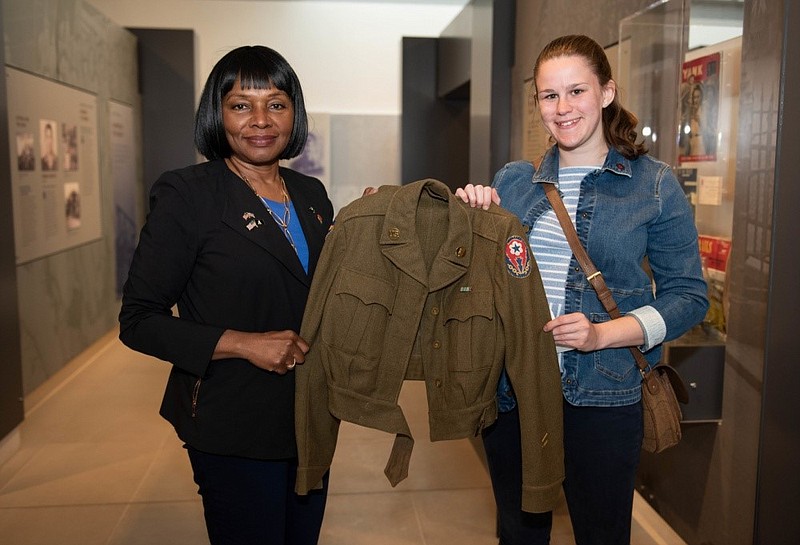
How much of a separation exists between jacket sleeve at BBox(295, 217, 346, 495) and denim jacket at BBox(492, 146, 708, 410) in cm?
57

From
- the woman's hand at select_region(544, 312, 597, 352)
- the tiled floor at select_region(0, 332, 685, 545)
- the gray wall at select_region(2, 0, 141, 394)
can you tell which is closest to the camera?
the woman's hand at select_region(544, 312, 597, 352)

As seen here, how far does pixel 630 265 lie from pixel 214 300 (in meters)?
0.98

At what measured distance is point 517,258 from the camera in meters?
1.79

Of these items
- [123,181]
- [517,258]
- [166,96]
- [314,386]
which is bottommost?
[314,386]

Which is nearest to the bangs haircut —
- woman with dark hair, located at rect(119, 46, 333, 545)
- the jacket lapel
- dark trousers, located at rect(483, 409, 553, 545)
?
woman with dark hair, located at rect(119, 46, 333, 545)

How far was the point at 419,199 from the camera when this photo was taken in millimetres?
1908

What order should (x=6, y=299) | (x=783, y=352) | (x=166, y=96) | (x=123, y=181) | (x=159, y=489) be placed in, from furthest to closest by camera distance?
(x=166, y=96) → (x=123, y=181) → (x=6, y=299) → (x=159, y=489) → (x=783, y=352)

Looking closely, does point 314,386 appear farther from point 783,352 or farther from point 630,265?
point 783,352

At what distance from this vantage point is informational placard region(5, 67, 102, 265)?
5102mm

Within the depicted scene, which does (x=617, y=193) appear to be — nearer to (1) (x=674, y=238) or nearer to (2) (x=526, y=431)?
(1) (x=674, y=238)

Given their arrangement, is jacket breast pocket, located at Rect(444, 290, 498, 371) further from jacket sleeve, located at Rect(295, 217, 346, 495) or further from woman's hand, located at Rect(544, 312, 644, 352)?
jacket sleeve, located at Rect(295, 217, 346, 495)

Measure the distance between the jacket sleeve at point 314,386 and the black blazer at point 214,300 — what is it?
0.17 ft

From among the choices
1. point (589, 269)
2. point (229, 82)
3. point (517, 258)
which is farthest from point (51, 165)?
point (589, 269)

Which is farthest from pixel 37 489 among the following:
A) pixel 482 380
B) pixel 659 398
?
pixel 659 398
